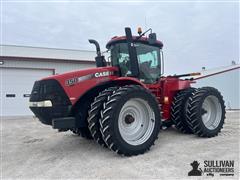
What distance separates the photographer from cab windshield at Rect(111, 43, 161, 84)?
5.34 meters

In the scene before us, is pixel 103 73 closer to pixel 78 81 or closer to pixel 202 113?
pixel 78 81

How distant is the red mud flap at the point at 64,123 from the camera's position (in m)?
4.22

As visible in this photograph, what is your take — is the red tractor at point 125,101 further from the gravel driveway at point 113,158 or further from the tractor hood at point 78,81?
the gravel driveway at point 113,158

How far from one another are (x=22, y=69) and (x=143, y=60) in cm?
1038

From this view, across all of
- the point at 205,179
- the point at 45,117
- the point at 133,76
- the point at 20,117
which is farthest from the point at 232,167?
the point at 20,117

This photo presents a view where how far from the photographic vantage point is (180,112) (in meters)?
5.68

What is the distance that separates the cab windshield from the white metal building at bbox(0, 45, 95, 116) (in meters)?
9.94

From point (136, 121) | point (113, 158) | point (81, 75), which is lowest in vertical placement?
point (113, 158)

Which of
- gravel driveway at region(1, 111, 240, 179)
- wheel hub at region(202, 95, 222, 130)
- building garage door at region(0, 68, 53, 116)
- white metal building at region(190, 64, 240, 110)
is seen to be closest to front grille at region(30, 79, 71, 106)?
gravel driveway at region(1, 111, 240, 179)

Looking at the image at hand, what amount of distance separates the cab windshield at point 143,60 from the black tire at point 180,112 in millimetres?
719

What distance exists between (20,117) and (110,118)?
11.0 meters

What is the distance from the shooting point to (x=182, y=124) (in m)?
5.74

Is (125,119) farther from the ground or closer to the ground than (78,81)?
closer to the ground

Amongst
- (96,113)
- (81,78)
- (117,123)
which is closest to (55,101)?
(81,78)
